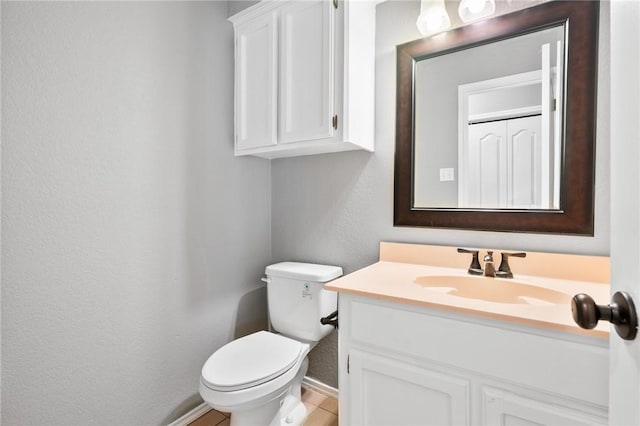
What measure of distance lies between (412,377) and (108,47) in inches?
66.4

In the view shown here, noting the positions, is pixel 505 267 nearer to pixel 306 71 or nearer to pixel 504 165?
Answer: pixel 504 165

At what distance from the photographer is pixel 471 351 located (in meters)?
0.89

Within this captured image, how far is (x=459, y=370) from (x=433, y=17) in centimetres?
141

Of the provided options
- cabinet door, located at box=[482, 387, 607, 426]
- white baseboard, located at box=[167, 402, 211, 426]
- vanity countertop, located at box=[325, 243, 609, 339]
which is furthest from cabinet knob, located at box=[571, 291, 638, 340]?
white baseboard, located at box=[167, 402, 211, 426]

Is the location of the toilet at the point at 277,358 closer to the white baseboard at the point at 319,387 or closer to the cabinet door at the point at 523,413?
the white baseboard at the point at 319,387

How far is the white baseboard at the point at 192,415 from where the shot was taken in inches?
60.0

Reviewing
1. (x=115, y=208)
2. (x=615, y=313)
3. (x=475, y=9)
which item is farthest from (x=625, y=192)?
(x=115, y=208)

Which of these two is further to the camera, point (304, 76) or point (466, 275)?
point (304, 76)

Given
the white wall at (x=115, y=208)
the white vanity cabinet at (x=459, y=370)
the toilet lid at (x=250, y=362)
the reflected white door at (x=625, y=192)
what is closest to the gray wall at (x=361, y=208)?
the white wall at (x=115, y=208)

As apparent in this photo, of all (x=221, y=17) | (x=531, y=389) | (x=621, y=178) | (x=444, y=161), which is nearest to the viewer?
(x=621, y=178)

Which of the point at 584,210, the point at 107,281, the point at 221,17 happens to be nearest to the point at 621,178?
the point at 584,210

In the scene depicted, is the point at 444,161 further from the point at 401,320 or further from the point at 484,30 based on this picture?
the point at 401,320

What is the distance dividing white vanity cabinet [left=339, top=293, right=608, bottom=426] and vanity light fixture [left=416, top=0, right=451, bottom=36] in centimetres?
123

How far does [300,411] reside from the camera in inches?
63.1
